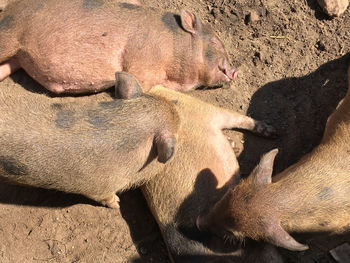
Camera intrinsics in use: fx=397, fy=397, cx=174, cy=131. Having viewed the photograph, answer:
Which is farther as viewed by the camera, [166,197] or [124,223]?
[124,223]

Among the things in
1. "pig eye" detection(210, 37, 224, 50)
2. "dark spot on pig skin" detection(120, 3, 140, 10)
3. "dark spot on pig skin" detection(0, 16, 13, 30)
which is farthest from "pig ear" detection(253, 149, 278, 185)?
"dark spot on pig skin" detection(0, 16, 13, 30)

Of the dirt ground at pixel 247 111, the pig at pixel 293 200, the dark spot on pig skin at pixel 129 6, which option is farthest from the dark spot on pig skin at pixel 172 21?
the pig at pixel 293 200

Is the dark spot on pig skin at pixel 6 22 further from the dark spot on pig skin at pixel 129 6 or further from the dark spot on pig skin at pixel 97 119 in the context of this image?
the dark spot on pig skin at pixel 97 119

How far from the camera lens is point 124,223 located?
16.7 feet

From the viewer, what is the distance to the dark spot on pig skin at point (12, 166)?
3973 millimetres

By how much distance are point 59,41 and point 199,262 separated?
3028 millimetres

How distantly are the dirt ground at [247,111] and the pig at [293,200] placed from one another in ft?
2.14

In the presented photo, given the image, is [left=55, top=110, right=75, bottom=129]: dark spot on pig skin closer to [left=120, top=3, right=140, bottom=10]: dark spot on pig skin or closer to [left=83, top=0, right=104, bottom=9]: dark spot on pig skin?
[left=83, top=0, right=104, bottom=9]: dark spot on pig skin

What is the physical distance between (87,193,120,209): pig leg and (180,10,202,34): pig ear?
Result: 229cm

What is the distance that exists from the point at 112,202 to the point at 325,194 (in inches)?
97.3

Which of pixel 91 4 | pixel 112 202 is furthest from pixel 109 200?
pixel 91 4

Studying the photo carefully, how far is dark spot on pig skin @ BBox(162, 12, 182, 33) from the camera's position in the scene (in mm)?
5047

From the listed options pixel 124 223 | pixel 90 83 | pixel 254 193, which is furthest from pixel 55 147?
pixel 254 193

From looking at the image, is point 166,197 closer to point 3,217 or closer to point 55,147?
point 55,147
